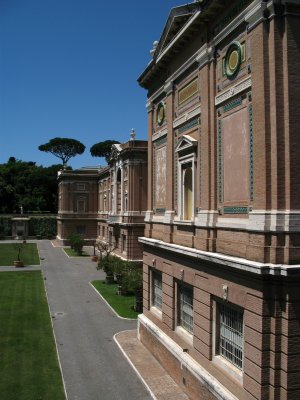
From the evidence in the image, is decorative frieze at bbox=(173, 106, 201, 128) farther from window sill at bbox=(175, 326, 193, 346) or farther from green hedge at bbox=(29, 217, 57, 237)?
green hedge at bbox=(29, 217, 57, 237)

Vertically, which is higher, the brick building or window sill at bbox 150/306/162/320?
the brick building

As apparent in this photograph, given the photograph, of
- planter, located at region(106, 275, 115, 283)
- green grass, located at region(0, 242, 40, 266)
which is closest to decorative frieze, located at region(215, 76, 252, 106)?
planter, located at region(106, 275, 115, 283)

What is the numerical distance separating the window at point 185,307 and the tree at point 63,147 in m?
105

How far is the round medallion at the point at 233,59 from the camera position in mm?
12971

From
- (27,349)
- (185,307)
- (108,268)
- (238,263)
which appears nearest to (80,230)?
(108,268)

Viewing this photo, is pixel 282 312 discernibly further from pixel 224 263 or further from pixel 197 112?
pixel 197 112

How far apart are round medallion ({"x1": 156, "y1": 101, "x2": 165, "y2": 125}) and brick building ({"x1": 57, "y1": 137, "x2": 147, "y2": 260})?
23.6 metres

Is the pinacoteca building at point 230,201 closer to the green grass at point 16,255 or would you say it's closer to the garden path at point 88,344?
the garden path at point 88,344

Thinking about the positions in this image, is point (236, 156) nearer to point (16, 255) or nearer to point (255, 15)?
point (255, 15)

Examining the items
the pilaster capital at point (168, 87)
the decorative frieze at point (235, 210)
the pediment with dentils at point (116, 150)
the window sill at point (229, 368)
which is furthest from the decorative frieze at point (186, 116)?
the pediment with dentils at point (116, 150)

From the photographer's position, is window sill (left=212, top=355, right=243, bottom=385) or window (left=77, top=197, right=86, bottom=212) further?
window (left=77, top=197, right=86, bottom=212)

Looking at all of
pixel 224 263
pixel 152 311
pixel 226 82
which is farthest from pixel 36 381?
pixel 226 82

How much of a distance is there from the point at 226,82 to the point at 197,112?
2236 mm

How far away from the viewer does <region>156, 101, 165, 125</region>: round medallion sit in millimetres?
20359
